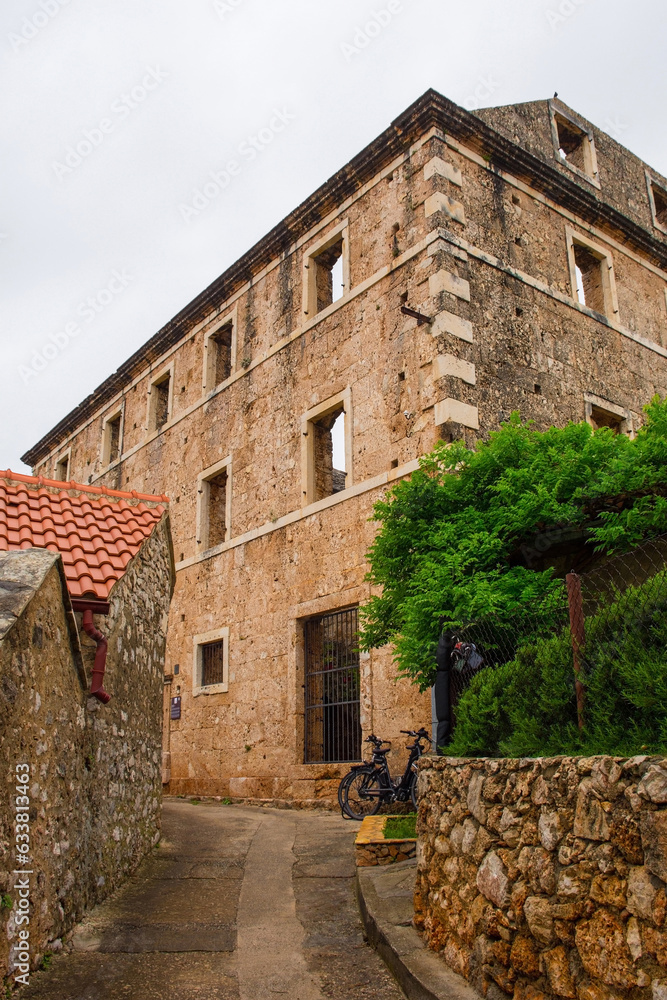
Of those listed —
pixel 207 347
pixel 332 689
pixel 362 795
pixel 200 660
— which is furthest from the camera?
pixel 207 347

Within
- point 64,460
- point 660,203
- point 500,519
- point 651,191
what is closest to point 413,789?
point 500,519

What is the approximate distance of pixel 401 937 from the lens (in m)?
4.45

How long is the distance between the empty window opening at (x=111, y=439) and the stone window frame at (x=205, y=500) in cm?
478

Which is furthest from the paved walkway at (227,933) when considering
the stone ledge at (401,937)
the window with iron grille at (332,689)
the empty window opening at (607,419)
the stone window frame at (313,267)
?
the stone window frame at (313,267)

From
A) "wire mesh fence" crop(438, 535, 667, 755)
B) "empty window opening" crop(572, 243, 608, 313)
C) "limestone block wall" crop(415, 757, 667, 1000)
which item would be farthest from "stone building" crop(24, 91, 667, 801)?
"limestone block wall" crop(415, 757, 667, 1000)

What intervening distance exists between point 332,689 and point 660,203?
11.7 meters

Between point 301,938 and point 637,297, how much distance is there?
40.3ft

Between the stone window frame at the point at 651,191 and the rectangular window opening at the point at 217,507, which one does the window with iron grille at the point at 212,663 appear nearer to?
the rectangular window opening at the point at 217,507

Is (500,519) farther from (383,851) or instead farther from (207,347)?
(207,347)

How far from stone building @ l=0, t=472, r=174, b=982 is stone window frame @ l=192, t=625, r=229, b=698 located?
5.19 metres

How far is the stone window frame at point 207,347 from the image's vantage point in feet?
48.6

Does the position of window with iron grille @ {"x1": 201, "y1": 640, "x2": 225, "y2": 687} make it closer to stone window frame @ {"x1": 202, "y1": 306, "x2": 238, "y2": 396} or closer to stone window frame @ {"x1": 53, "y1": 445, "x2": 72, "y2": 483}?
stone window frame @ {"x1": 202, "y1": 306, "x2": 238, "y2": 396}

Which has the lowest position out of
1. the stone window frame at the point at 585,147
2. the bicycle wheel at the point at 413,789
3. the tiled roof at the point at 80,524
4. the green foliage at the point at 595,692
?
the bicycle wheel at the point at 413,789

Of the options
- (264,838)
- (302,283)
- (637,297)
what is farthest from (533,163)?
(264,838)
